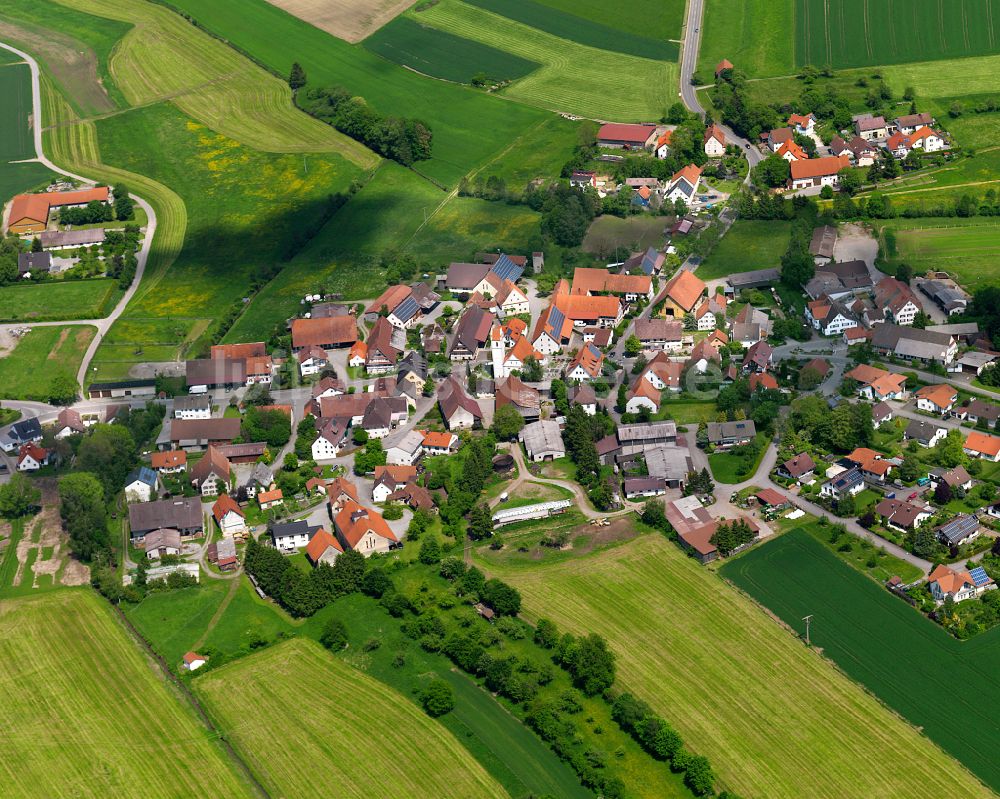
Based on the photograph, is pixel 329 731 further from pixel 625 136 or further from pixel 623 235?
pixel 625 136

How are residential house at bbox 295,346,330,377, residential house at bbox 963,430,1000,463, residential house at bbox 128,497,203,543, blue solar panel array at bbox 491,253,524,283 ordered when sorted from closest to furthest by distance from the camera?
residential house at bbox 128,497,203,543
residential house at bbox 963,430,1000,463
residential house at bbox 295,346,330,377
blue solar panel array at bbox 491,253,524,283


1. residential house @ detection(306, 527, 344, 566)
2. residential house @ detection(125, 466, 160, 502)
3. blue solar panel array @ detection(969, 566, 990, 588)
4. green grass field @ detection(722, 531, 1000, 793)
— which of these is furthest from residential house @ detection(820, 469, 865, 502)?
residential house @ detection(125, 466, 160, 502)

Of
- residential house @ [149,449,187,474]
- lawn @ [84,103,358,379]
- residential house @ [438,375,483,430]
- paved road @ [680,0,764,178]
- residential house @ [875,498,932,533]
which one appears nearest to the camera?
residential house @ [875,498,932,533]

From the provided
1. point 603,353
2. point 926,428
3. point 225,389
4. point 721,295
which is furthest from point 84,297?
point 926,428

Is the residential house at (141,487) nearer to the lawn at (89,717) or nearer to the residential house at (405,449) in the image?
the lawn at (89,717)

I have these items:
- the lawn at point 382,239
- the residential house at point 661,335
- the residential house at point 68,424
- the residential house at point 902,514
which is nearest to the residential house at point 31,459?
the residential house at point 68,424

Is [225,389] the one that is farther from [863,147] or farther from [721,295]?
[863,147]

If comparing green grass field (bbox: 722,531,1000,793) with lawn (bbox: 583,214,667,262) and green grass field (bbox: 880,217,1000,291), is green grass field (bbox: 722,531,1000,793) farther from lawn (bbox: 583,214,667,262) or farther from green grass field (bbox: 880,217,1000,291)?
lawn (bbox: 583,214,667,262)
